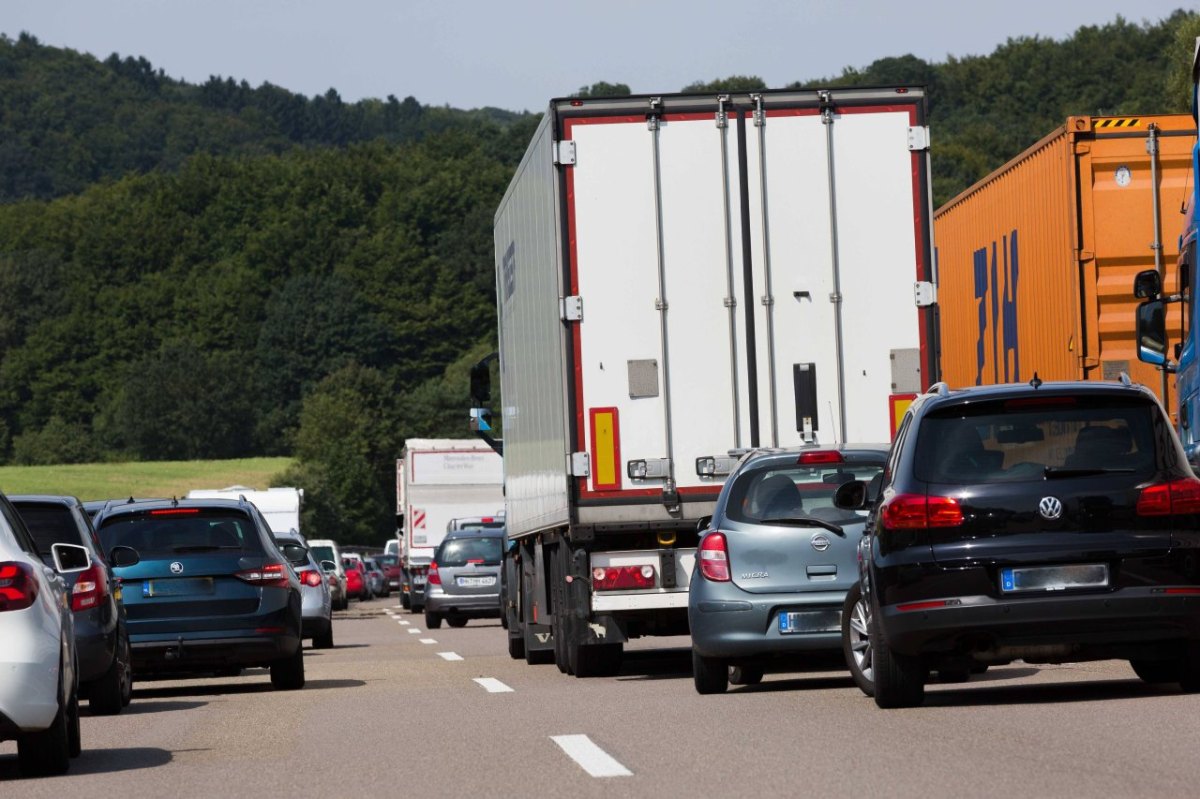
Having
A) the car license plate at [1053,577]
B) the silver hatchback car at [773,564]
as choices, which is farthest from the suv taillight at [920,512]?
the silver hatchback car at [773,564]

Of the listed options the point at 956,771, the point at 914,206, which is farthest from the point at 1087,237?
the point at 956,771

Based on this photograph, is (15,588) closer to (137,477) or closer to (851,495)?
(851,495)

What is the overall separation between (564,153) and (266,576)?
156 inches

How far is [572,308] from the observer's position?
16125 millimetres

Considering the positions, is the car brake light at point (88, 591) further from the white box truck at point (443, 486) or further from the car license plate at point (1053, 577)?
the white box truck at point (443, 486)

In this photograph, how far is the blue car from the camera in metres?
17.0

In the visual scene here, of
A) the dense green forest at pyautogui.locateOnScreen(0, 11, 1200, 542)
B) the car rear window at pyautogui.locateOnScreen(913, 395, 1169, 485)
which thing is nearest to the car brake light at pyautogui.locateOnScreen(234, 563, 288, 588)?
the car rear window at pyautogui.locateOnScreen(913, 395, 1169, 485)

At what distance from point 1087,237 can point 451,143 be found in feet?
448

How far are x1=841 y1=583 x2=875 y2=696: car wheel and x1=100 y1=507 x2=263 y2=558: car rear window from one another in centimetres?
591

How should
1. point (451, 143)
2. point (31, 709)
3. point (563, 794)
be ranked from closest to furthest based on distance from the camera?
1. point (563, 794)
2. point (31, 709)
3. point (451, 143)

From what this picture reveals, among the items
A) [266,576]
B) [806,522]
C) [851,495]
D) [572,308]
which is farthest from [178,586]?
[851,495]

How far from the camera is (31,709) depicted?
9.87m

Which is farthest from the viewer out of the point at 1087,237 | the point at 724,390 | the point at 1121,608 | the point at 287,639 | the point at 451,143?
the point at 451,143

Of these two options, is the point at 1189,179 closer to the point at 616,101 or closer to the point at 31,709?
the point at 616,101
